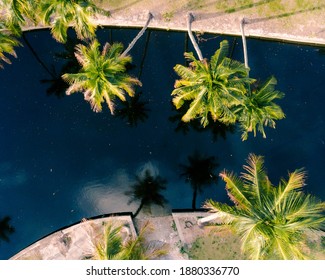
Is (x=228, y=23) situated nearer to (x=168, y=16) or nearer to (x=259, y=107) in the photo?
(x=168, y=16)

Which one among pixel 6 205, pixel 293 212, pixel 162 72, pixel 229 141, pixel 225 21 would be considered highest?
pixel 225 21

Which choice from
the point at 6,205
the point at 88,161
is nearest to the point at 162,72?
the point at 88,161

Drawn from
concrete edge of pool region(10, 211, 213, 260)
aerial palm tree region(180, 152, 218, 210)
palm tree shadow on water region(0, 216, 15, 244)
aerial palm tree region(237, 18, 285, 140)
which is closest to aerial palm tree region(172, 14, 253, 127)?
aerial palm tree region(237, 18, 285, 140)

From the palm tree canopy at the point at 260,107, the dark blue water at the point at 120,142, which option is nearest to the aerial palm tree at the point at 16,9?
the dark blue water at the point at 120,142

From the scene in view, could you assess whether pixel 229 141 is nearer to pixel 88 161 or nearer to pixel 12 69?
pixel 88 161

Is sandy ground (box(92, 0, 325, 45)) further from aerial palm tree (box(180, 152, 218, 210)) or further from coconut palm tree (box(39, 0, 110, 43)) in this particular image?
aerial palm tree (box(180, 152, 218, 210))
